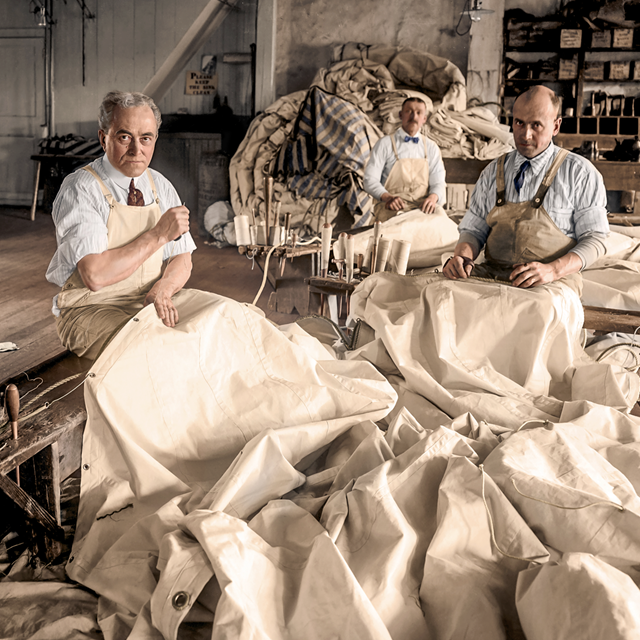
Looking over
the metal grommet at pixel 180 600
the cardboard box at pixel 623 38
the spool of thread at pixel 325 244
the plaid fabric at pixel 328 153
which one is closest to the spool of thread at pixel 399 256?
the spool of thread at pixel 325 244

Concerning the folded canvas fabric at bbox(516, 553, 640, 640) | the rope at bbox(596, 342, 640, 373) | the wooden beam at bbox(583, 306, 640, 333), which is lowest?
the folded canvas fabric at bbox(516, 553, 640, 640)

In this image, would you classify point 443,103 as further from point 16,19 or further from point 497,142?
point 16,19

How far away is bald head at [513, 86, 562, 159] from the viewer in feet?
9.22

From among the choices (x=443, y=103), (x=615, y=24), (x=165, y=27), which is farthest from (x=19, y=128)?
(x=615, y=24)

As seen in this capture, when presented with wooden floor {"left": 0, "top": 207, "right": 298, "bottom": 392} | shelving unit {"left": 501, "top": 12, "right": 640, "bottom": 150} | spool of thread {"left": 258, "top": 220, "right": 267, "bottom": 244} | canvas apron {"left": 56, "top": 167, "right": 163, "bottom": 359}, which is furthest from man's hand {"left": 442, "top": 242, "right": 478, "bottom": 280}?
shelving unit {"left": 501, "top": 12, "right": 640, "bottom": 150}

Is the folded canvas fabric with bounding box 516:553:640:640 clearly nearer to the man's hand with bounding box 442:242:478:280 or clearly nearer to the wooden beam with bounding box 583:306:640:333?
the man's hand with bounding box 442:242:478:280

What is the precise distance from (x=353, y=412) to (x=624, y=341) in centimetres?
173

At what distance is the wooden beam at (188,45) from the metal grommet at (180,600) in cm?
781

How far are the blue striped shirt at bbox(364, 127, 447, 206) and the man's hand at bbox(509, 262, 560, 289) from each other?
261 centimetres

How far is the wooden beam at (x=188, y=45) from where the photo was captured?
26.3ft

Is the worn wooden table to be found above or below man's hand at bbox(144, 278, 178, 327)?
below

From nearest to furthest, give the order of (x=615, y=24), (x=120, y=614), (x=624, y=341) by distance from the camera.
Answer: (x=120, y=614), (x=624, y=341), (x=615, y=24)

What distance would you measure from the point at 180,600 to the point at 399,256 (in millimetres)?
2331

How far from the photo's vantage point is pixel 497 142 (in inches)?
295
